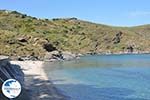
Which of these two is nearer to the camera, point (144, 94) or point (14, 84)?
point (14, 84)

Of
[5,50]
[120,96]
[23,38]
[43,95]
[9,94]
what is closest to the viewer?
[9,94]

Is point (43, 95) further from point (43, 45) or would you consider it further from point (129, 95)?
point (43, 45)

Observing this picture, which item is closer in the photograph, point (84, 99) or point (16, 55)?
point (84, 99)

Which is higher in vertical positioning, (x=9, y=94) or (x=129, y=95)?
(x=9, y=94)

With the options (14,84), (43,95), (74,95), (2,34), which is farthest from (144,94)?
(2,34)

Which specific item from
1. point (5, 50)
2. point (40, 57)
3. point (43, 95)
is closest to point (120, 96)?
point (43, 95)

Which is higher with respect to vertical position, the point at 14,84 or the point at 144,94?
the point at 14,84

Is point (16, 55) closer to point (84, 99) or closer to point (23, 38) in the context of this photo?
point (23, 38)

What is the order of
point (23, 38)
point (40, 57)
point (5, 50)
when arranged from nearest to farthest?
point (5, 50)
point (40, 57)
point (23, 38)

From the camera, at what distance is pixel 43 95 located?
132 feet

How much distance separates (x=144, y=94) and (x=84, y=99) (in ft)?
27.8

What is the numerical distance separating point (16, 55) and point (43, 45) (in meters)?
30.1

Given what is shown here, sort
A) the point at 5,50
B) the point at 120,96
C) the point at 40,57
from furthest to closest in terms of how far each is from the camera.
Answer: the point at 40,57 < the point at 5,50 < the point at 120,96

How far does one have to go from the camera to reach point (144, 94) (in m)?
46.1
